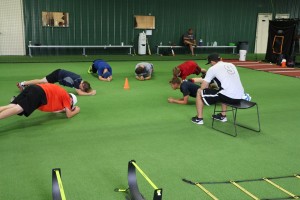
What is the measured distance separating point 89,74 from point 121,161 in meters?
6.36

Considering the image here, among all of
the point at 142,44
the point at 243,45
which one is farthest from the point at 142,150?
the point at 243,45

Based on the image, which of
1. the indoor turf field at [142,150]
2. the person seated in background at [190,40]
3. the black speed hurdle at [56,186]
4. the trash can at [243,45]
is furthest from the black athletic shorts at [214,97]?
the trash can at [243,45]

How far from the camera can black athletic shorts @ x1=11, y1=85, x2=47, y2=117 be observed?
4.14 metres

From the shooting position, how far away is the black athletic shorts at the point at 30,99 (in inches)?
163

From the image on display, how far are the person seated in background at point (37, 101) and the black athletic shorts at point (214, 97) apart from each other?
2.05 meters

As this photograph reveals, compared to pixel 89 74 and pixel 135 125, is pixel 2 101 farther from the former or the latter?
pixel 89 74

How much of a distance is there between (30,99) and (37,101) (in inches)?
4.4

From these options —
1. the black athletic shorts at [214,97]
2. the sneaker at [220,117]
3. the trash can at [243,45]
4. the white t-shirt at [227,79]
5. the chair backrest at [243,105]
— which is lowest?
the sneaker at [220,117]

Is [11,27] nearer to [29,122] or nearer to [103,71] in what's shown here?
[103,71]

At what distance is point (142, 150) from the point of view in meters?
3.79

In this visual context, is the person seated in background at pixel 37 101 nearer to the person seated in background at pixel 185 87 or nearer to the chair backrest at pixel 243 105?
the person seated in background at pixel 185 87

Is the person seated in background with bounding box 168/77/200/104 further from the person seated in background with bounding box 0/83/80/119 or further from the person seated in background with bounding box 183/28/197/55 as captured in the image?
the person seated in background with bounding box 183/28/197/55

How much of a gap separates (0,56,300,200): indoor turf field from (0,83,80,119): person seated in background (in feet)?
0.99

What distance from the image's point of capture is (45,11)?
547 inches
